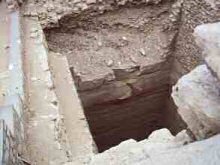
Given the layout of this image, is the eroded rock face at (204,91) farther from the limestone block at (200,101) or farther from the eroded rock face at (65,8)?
the eroded rock face at (65,8)

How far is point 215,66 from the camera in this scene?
146 cm

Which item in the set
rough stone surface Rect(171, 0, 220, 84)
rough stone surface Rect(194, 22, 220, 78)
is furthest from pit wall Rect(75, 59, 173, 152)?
rough stone surface Rect(194, 22, 220, 78)

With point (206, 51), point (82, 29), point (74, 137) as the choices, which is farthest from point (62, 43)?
point (206, 51)

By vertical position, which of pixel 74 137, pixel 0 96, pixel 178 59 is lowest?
pixel 178 59

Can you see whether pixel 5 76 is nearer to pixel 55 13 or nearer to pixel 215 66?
pixel 55 13

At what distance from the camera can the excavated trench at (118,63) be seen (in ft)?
13.0

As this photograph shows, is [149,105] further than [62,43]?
Yes

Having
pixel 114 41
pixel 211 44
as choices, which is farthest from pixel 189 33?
pixel 211 44

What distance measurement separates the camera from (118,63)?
4.07 m

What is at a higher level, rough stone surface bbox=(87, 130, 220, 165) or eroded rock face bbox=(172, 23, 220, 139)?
eroded rock face bbox=(172, 23, 220, 139)

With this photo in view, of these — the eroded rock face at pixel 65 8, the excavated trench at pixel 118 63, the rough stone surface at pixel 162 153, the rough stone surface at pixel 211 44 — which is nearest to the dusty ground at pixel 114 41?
the excavated trench at pixel 118 63

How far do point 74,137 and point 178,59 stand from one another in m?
1.94

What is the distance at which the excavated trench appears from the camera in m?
3.98

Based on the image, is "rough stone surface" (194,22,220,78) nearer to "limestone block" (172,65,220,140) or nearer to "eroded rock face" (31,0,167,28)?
"limestone block" (172,65,220,140)
